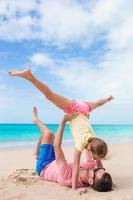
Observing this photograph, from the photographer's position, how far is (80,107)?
594 centimetres

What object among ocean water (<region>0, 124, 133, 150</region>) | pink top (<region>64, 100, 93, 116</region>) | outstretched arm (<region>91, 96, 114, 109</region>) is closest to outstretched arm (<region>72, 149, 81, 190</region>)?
pink top (<region>64, 100, 93, 116</region>)

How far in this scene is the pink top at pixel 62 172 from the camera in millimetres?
5770

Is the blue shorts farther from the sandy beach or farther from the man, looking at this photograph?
the sandy beach

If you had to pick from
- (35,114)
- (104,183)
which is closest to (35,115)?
(35,114)

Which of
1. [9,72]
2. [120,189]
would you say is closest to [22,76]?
[9,72]

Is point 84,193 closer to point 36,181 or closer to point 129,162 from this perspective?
point 36,181

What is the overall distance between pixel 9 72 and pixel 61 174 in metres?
1.85

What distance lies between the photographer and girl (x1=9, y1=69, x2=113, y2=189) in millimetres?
5352

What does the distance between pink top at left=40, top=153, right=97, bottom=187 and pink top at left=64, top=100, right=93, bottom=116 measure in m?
0.84

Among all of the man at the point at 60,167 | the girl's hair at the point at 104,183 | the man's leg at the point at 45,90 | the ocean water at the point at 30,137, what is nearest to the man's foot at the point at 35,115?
the man at the point at 60,167

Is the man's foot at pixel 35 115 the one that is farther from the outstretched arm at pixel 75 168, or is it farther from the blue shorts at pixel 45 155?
the outstretched arm at pixel 75 168

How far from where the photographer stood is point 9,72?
5867 millimetres

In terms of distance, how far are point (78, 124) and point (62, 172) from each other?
2.69 feet

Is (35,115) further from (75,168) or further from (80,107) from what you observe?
(75,168)
